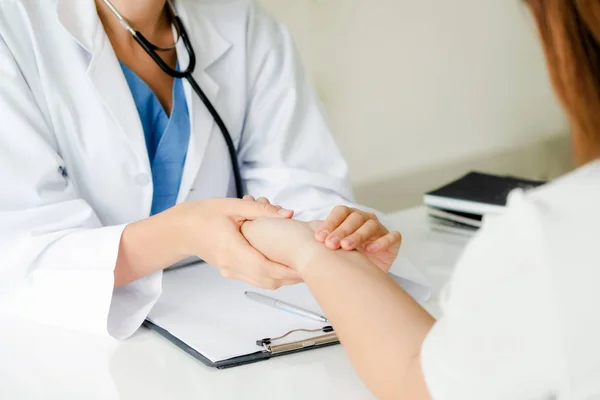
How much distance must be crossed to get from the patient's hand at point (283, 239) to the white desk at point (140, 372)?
5.2 inches

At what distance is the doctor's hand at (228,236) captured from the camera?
→ 40.4 inches

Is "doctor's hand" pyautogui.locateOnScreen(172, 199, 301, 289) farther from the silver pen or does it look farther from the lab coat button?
the lab coat button

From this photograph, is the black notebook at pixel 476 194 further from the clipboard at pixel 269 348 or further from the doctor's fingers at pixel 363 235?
the clipboard at pixel 269 348

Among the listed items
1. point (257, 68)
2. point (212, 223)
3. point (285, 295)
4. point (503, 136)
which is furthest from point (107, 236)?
point (503, 136)

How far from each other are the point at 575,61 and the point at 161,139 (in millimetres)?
784

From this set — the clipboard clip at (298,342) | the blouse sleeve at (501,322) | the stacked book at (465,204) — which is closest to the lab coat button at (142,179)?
the clipboard clip at (298,342)

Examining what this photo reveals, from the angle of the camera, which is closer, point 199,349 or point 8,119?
point 199,349

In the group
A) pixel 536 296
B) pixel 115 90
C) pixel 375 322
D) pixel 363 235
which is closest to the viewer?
pixel 536 296

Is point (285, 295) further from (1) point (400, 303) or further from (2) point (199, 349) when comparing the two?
(1) point (400, 303)

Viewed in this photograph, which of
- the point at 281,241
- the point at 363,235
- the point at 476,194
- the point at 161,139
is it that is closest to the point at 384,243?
the point at 363,235

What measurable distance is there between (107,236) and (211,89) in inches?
14.6

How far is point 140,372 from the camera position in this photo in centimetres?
94

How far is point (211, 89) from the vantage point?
4.41ft

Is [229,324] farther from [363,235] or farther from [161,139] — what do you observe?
[161,139]
